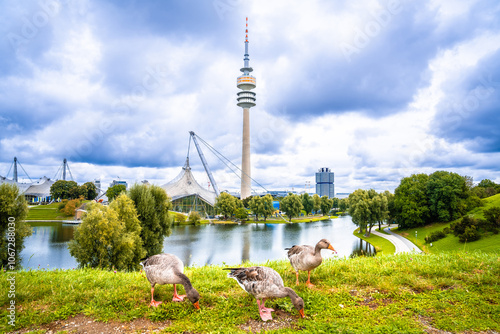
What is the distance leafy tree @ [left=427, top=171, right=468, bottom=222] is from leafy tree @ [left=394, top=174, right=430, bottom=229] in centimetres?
120

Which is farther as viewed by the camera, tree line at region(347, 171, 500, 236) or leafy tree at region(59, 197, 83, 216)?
leafy tree at region(59, 197, 83, 216)

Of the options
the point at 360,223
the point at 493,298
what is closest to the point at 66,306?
the point at 493,298

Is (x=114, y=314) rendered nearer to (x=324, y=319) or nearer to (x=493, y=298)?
(x=324, y=319)

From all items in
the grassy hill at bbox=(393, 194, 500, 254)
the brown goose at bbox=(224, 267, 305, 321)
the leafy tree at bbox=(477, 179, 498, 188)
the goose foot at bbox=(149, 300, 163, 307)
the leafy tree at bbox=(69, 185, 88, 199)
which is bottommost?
the grassy hill at bbox=(393, 194, 500, 254)

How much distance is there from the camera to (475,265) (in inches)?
264

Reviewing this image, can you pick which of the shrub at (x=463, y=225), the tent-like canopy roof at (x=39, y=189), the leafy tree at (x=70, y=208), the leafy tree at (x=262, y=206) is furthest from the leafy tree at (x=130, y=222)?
the tent-like canopy roof at (x=39, y=189)

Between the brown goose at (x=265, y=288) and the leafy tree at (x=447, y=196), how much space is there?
50.0m

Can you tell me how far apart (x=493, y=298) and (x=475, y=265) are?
1808mm

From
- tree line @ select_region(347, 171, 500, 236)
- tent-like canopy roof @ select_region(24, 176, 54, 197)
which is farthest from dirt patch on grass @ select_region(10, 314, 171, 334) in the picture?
tent-like canopy roof @ select_region(24, 176, 54, 197)

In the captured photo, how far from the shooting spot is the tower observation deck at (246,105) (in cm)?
12925

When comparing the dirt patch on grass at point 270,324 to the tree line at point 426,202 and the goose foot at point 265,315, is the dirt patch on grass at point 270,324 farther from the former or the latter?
the tree line at point 426,202

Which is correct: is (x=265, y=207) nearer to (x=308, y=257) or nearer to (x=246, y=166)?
(x=246, y=166)

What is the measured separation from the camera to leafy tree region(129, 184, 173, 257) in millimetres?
23250

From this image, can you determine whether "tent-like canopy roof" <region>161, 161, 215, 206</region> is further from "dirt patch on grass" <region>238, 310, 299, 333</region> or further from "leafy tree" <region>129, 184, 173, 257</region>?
"dirt patch on grass" <region>238, 310, 299, 333</region>
